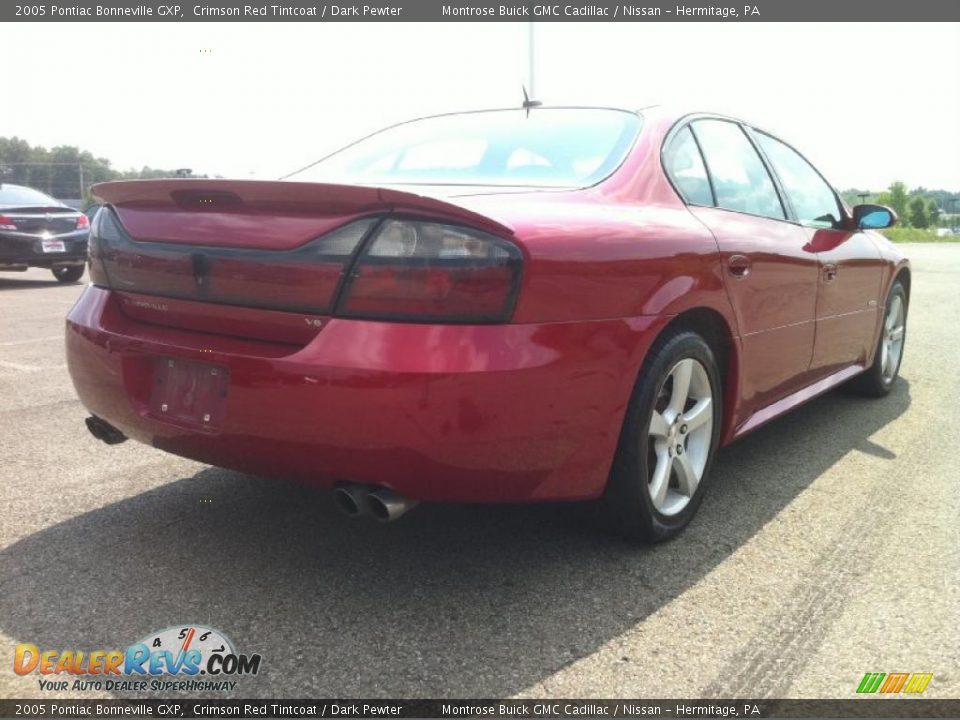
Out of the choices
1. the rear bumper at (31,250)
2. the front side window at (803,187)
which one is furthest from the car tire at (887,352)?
the rear bumper at (31,250)

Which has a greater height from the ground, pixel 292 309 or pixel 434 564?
pixel 292 309

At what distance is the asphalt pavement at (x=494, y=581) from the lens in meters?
2.09

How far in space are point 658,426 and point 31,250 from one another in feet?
35.5

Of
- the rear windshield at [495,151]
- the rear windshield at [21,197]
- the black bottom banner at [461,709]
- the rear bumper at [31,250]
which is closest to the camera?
the black bottom banner at [461,709]

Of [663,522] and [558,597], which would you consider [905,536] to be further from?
[558,597]

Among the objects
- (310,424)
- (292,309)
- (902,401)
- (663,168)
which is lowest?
(902,401)

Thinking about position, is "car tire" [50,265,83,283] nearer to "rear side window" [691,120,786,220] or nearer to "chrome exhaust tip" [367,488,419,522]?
"rear side window" [691,120,786,220]

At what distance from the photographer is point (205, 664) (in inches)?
82.2

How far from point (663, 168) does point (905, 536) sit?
1481 mm

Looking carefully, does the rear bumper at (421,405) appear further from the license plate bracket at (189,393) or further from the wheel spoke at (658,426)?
the wheel spoke at (658,426)

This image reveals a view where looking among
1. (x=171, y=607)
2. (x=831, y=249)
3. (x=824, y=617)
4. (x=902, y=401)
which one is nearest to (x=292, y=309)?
(x=171, y=607)

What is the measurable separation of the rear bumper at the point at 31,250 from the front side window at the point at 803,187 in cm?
949

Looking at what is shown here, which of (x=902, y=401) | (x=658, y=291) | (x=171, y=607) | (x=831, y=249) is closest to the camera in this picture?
(x=171, y=607)

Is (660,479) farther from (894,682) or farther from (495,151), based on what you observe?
(495,151)
